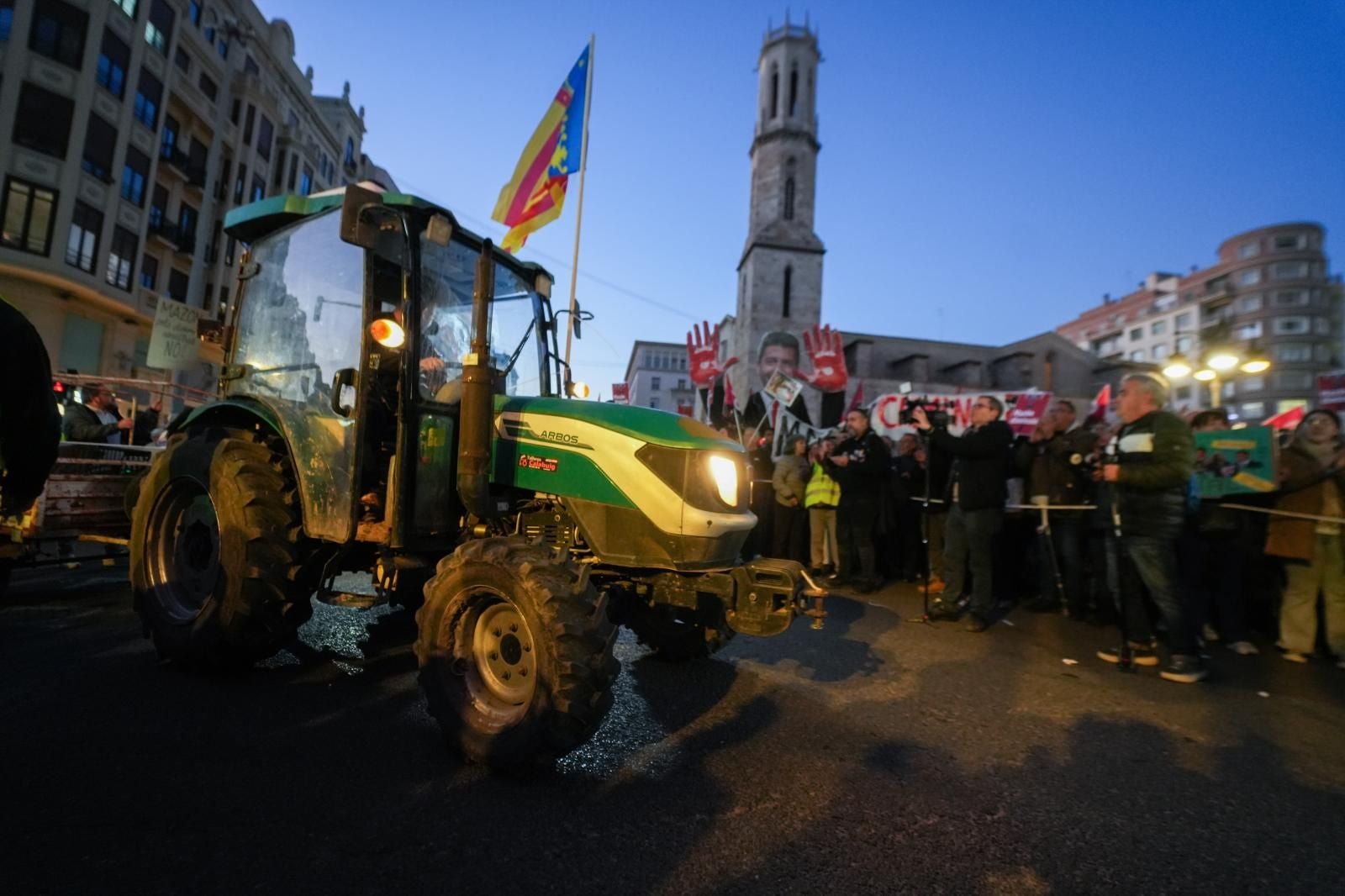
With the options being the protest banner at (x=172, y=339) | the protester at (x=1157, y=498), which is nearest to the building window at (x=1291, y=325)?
the protester at (x=1157, y=498)

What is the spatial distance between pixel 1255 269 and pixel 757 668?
327 ft

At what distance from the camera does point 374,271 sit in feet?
11.9

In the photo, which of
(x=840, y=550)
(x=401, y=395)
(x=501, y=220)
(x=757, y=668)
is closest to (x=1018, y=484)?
(x=840, y=550)

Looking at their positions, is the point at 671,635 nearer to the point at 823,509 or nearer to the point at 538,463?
the point at 538,463

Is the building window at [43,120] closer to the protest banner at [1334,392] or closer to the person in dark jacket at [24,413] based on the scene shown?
the person in dark jacket at [24,413]

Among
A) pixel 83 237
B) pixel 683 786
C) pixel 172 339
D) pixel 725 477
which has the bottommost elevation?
pixel 683 786

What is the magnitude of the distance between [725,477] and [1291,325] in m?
99.1

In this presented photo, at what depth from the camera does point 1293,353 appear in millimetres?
74875

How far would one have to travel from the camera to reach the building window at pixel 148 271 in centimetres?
2486

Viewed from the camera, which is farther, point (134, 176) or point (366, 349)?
point (134, 176)

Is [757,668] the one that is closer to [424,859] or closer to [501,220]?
[424,859]

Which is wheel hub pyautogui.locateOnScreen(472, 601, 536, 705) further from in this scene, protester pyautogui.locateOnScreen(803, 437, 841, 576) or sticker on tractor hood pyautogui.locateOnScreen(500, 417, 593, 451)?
protester pyautogui.locateOnScreen(803, 437, 841, 576)

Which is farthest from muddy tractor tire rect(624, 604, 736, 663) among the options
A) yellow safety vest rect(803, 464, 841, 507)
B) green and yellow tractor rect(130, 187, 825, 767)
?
yellow safety vest rect(803, 464, 841, 507)

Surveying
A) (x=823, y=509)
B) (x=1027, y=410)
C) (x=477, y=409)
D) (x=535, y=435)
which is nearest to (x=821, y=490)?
(x=823, y=509)
